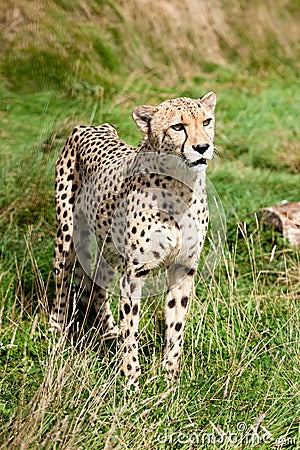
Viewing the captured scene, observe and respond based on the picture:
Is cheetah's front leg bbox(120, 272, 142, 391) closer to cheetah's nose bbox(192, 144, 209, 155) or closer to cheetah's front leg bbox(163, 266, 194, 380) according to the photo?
cheetah's front leg bbox(163, 266, 194, 380)

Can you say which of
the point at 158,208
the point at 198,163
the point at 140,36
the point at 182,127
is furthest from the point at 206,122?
the point at 140,36

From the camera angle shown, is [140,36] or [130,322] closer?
[130,322]

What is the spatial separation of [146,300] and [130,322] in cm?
30

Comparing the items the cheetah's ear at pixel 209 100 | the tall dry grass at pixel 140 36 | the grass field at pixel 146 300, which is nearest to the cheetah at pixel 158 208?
the cheetah's ear at pixel 209 100

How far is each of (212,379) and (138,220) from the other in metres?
0.76

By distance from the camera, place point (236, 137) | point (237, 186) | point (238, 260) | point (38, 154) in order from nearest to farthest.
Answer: point (238, 260), point (38, 154), point (237, 186), point (236, 137)

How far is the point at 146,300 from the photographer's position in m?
4.05

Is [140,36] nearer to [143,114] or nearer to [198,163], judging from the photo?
[143,114]

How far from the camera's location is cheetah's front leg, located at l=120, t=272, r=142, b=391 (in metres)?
3.69

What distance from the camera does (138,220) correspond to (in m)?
3.72

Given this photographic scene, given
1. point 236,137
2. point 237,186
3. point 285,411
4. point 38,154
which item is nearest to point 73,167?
point 38,154

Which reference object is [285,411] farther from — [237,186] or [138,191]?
[237,186]

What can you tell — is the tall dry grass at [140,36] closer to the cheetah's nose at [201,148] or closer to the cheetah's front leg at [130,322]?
the cheetah's front leg at [130,322]

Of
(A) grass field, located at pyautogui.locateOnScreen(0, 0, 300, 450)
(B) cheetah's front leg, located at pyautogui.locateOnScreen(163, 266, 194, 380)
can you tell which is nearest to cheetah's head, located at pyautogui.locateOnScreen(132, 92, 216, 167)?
(B) cheetah's front leg, located at pyautogui.locateOnScreen(163, 266, 194, 380)
